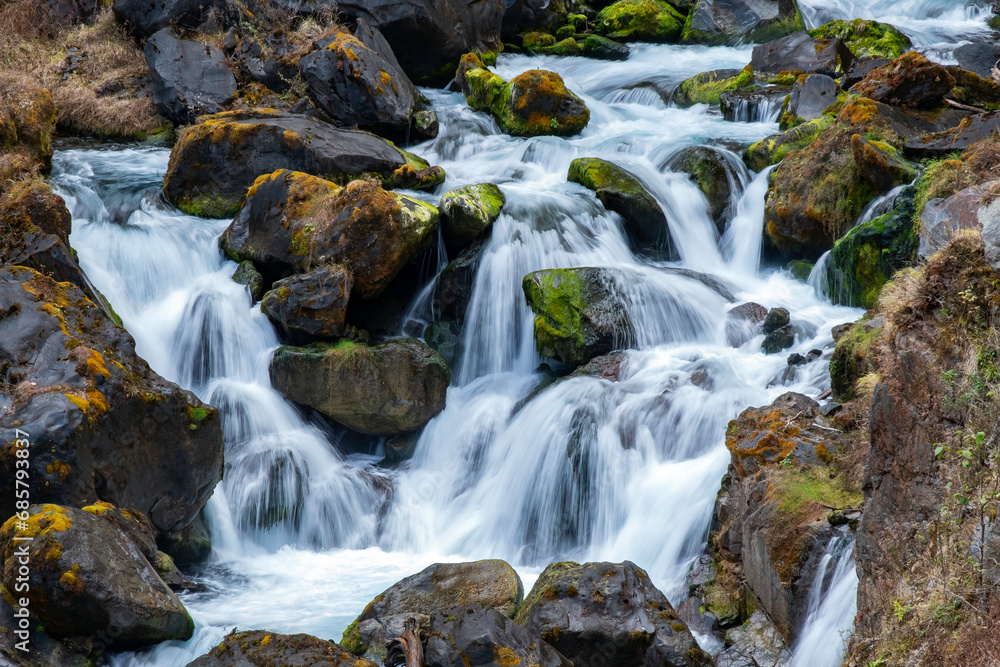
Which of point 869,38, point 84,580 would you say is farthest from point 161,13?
point 869,38

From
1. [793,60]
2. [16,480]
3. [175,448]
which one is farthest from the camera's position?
[793,60]

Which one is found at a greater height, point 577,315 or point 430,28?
point 430,28

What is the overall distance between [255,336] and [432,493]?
2.93m

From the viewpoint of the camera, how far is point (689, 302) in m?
9.68

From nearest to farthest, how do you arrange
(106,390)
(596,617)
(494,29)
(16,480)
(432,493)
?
(596,617), (16,480), (106,390), (432,493), (494,29)

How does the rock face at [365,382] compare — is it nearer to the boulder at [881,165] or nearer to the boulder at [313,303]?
the boulder at [313,303]

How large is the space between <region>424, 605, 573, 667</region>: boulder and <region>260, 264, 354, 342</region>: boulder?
4.68 metres

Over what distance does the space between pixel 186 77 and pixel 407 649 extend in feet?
40.7

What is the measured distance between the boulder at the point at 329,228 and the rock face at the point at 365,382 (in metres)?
Answer: 1.12

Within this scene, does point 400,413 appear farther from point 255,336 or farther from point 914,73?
point 914,73

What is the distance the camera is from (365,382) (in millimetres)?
8375

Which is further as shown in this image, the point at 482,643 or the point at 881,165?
the point at 881,165

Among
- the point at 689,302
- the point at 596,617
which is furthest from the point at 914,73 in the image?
the point at 596,617

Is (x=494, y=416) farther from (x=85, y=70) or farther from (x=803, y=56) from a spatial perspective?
(x=85, y=70)
